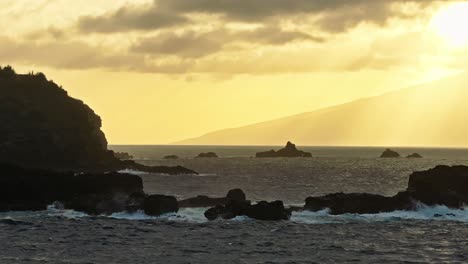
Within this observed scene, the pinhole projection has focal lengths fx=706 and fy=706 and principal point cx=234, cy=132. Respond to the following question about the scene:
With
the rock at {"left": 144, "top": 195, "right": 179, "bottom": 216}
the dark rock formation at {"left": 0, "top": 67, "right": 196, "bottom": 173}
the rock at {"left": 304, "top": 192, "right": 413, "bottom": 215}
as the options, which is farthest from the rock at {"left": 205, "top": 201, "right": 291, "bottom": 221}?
the dark rock formation at {"left": 0, "top": 67, "right": 196, "bottom": 173}

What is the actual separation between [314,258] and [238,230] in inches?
522

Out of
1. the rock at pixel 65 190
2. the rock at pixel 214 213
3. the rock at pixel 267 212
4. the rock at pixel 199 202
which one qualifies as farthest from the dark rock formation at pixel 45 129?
the rock at pixel 267 212

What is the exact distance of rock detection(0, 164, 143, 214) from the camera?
234 ft

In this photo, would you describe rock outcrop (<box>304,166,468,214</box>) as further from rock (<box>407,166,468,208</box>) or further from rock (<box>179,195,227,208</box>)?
rock (<box>179,195,227,208</box>)

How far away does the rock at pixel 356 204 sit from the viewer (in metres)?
71.4

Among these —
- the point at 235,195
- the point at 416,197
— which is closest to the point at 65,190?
the point at 235,195

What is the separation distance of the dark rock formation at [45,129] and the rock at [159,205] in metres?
58.0

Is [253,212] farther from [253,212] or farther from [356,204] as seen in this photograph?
[356,204]

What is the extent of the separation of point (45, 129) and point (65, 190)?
60920mm

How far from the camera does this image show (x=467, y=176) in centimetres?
7556

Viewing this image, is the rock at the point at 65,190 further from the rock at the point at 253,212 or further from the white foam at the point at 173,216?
the rock at the point at 253,212

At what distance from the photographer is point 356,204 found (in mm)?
71688

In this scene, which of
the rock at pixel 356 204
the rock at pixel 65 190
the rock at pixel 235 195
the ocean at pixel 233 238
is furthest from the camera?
the rock at pixel 235 195

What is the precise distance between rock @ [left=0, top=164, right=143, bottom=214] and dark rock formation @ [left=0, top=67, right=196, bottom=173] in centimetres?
4744
